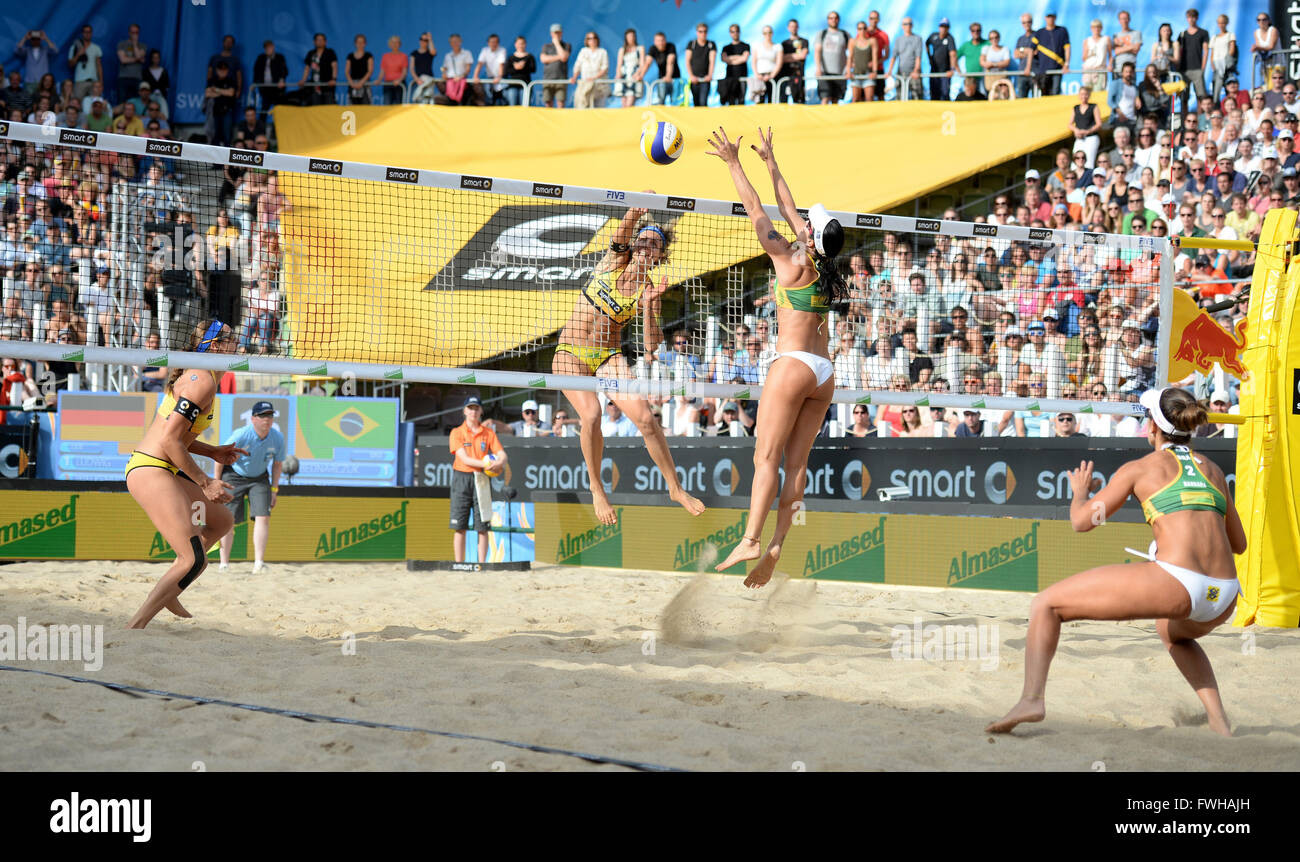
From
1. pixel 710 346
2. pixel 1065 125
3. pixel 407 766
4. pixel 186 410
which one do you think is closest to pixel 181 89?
pixel 710 346

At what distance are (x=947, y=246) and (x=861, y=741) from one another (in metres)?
9.27

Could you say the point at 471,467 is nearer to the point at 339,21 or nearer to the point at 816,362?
the point at 816,362

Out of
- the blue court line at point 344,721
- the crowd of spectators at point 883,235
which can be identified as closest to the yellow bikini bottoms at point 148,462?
the blue court line at point 344,721

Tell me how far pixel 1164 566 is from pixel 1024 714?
30.7 inches

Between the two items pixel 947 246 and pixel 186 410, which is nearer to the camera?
pixel 186 410

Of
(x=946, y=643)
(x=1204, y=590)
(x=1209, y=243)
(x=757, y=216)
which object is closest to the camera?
(x=1204, y=590)

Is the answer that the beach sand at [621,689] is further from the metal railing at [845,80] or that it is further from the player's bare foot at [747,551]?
the metal railing at [845,80]

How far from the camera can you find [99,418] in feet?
45.0

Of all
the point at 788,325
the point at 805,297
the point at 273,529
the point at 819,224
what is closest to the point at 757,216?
the point at 819,224

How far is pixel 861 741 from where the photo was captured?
4.65 meters

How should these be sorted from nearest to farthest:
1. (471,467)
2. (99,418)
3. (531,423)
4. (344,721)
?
(344,721)
(471,467)
(99,418)
(531,423)
